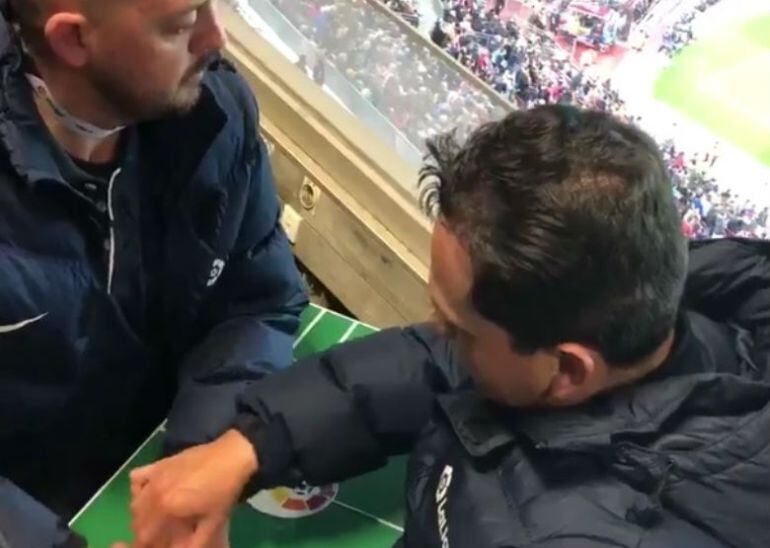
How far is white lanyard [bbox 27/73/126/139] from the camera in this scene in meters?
1.07

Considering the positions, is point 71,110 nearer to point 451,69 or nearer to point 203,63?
point 203,63

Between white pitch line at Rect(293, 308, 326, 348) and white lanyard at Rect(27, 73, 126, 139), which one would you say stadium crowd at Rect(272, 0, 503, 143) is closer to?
white pitch line at Rect(293, 308, 326, 348)

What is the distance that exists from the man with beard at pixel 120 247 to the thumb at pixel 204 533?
13 cm

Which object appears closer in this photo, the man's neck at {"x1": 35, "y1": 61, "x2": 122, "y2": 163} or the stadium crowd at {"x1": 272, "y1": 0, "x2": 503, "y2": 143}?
the man's neck at {"x1": 35, "y1": 61, "x2": 122, "y2": 163}

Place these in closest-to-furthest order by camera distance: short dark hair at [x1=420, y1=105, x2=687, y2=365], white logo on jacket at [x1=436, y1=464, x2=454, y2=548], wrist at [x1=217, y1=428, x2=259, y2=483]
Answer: short dark hair at [x1=420, y1=105, x2=687, y2=365]
white logo on jacket at [x1=436, y1=464, x2=454, y2=548]
wrist at [x1=217, y1=428, x2=259, y2=483]

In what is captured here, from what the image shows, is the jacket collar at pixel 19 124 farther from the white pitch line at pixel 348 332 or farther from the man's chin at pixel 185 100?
the white pitch line at pixel 348 332

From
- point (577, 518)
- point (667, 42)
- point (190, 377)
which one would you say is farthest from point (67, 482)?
point (667, 42)

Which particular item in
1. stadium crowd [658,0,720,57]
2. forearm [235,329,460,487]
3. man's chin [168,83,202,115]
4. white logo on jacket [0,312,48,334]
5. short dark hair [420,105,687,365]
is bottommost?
white logo on jacket [0,312,48,334]

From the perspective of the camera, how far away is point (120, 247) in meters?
1.14

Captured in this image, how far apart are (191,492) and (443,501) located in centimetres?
22

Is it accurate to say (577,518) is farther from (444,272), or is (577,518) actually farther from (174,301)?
(174,301)

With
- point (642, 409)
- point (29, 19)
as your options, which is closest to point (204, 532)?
point (642, 409)

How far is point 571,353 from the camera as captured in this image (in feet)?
2.80

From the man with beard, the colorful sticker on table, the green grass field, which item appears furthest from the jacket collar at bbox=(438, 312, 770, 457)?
the green grass field
